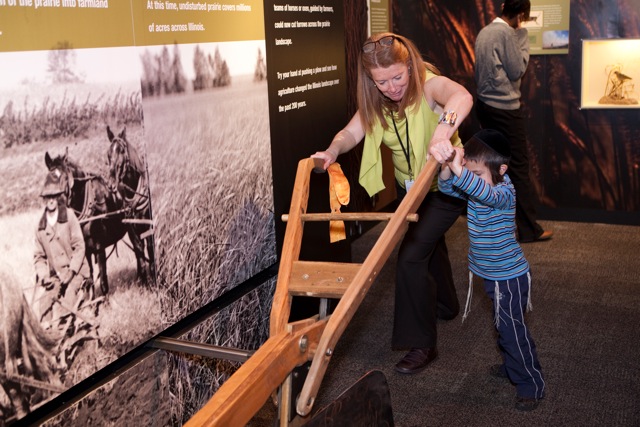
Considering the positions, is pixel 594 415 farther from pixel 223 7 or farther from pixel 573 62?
pixel 573 62

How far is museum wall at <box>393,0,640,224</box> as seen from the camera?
260 inches

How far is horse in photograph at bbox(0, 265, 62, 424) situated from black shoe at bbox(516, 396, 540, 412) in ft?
6.64

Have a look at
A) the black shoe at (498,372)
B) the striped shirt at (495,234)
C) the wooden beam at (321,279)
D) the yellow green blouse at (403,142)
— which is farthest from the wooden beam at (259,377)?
the black shoe at (498,372)

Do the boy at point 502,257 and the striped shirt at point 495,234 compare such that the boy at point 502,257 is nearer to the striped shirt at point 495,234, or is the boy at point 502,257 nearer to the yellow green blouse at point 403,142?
the striped shirt at point 495,234

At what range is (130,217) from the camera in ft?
9.57

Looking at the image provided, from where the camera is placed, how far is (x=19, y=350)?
2488mm

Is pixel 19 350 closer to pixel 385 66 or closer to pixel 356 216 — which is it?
pixel 356 216

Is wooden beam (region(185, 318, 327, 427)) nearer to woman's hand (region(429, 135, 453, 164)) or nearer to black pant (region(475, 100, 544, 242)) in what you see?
woman's hand (region(429, 135, 453, 164))

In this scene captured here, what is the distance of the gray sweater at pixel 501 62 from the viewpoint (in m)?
6.07

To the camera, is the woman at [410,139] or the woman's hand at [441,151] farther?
the woman at [410,139]

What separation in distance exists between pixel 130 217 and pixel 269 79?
121cm

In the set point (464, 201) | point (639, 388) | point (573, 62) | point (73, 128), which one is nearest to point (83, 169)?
point (73, 128)

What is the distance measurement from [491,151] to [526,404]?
1128mm

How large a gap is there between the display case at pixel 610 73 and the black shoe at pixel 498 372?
3455 mm
